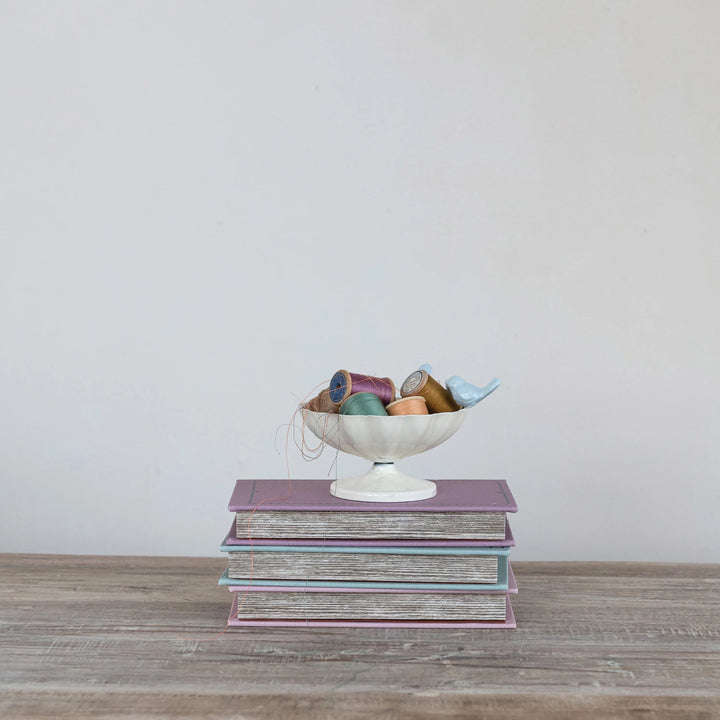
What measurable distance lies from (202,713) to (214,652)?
14cm

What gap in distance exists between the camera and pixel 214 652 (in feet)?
3.14

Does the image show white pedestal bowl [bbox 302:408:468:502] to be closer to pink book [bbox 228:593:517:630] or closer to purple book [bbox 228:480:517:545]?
purple book [bbox 228:480:517:545]

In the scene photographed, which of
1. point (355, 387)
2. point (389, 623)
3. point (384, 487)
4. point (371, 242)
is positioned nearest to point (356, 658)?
→ point (389, 623)

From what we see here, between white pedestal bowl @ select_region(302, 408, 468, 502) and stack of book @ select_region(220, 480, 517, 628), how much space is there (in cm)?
3

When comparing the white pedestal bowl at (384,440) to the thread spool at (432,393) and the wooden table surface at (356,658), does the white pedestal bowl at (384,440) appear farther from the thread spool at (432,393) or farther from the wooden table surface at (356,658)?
the wooden table surface at (356,658)

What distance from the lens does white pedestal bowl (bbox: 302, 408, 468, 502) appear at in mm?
1046

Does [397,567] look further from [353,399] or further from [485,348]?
[485,348]

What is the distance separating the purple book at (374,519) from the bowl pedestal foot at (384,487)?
1 cm

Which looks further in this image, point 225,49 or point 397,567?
point 225,49

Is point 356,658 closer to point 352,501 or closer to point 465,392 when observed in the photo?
point 352,501

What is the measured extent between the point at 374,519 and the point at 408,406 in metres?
Answer: 0.14

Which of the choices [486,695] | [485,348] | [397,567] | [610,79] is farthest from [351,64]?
[486,695]

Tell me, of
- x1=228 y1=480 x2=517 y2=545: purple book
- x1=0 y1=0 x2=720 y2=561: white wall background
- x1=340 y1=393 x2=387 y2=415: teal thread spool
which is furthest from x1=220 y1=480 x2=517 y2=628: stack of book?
x1=0 y1=0 x2=720 y2=561: white wall background

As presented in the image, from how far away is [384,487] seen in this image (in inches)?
42.3
